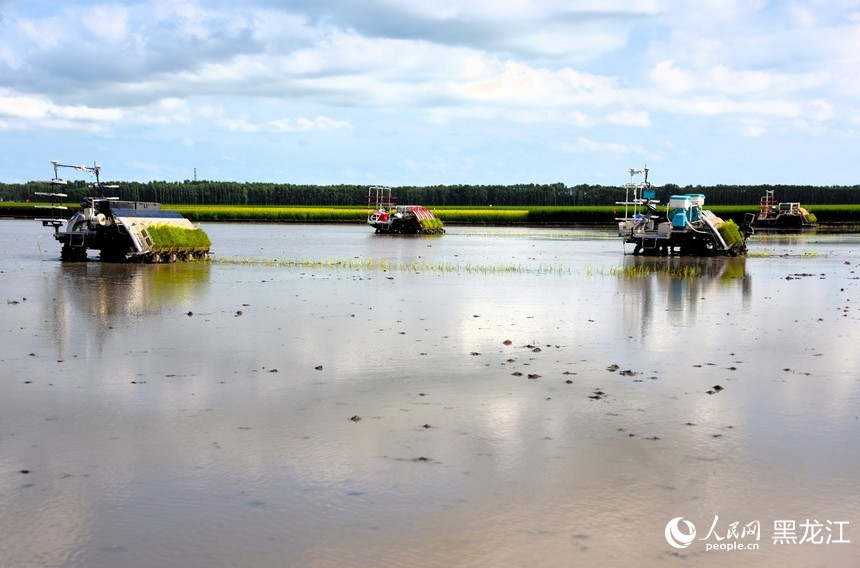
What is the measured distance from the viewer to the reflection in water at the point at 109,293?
15531 millimetres

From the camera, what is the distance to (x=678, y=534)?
6113 millimetres

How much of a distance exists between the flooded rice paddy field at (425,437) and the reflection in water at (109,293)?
147mm

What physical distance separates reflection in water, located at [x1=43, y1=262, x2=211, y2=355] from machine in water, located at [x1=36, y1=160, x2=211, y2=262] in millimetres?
1128

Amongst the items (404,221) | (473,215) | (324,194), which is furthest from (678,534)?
(324,194)

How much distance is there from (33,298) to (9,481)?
14.3 metres

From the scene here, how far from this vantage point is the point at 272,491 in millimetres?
6852

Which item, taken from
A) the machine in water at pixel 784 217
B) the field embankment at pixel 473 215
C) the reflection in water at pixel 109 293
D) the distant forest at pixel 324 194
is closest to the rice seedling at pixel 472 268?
the reflection in water at pixel 109 293

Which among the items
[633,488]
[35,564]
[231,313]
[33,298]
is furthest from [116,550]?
[33,298]

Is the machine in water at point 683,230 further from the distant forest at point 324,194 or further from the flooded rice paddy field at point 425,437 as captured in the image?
the distant forest at point 324,194

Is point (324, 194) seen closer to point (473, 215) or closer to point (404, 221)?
point (473, 215)

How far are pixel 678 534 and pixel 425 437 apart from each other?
9.14 ft

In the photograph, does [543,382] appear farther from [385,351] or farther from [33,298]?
[33,298]

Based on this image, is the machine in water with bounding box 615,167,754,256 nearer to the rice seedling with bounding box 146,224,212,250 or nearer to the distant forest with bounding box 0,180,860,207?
the rice seedling with bounding box 146,224,212,250

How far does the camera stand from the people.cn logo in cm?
600
